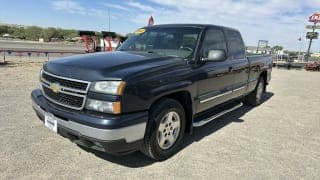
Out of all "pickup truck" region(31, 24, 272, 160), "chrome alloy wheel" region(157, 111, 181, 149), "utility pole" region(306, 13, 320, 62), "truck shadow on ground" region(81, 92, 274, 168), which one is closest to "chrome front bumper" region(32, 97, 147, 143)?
"pickup truck" region(31, 24, 272, 160)

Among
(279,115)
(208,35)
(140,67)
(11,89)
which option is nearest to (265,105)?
(279,115)

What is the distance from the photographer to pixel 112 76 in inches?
135

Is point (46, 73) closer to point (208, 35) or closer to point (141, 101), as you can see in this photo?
point (141, 101)

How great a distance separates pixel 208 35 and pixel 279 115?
3.25 m

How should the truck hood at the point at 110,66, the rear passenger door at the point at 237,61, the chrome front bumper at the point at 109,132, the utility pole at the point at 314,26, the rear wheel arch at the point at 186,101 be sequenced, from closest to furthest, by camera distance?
the chrome front bumper at the point at 109,132 → the truck hood at the point at 110,66 → the rear wheel arch at the point at 186,101 → the rear passenger door at the point at 237,61 → the utility pole at the point at 314,26

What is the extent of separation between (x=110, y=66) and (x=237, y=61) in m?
3.17

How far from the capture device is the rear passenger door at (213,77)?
15.6 feet

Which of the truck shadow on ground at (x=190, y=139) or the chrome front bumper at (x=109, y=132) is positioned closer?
the chrome front bumper at (x=109, y=132)

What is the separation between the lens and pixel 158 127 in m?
3.94

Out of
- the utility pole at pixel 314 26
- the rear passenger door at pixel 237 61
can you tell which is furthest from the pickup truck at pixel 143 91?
the utility pole at pixel 314 26

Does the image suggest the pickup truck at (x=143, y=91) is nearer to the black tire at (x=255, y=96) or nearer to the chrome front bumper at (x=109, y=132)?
the chrome front bumper at (x=109, y=132)

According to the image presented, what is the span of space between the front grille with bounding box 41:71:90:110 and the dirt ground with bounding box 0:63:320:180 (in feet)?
2.76

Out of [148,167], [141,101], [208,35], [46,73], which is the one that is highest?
[208,35]

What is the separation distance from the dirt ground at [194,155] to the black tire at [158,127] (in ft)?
0.46
